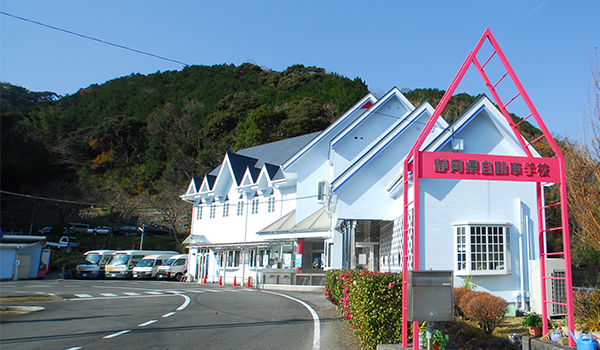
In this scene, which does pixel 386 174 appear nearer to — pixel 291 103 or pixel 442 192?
pixel 442 192

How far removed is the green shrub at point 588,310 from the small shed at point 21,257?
3438 cm

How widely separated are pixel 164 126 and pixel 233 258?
138ft

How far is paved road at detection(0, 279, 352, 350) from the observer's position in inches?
334

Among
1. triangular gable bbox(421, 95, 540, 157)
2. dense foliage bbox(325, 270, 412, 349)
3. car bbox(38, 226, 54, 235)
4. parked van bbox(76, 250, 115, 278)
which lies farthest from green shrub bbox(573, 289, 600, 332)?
car bbox(38, 226, 54, 235)

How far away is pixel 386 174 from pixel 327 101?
42.7 m

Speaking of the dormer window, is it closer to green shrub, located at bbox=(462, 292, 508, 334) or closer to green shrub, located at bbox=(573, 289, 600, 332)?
green shrub, located at bbox=(462, 292, 508, 334)

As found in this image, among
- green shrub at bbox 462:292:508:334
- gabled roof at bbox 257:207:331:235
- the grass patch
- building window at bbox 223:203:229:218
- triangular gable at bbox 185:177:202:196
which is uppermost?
triangular gable at bbox 185:177:202:196

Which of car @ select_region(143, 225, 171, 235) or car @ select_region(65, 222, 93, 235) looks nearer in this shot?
car @ select_region(65, 222, 93, 235)

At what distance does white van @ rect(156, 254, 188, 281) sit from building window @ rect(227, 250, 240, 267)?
225 inches

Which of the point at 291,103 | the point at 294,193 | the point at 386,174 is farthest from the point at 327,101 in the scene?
the point at 386,174

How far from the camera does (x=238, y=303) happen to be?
52.7 feet

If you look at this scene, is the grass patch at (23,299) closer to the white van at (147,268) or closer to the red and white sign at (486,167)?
the red and white sign at (486,167)

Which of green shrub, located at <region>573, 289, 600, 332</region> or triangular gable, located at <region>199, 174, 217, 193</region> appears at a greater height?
triangular gable, located at <region>199, 174, 217, 193</region>

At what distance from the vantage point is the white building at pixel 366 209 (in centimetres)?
1408
